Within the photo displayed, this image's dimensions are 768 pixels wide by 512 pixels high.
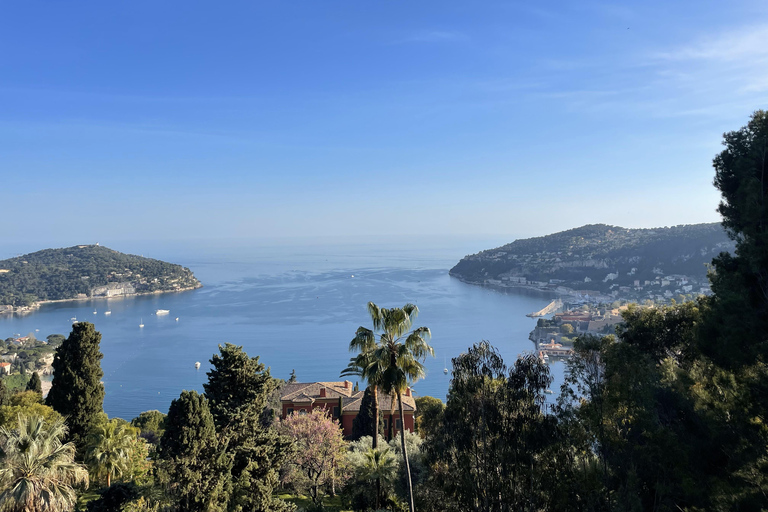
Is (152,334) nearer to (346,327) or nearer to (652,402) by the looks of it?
(346,327)

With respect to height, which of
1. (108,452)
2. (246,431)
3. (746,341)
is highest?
(746,341)

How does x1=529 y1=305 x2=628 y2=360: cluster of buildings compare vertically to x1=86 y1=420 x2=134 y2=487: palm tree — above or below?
below

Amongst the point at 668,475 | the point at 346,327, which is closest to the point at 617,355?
the point at 668,475

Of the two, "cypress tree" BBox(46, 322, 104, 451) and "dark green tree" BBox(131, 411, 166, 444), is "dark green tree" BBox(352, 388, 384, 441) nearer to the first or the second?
"cypress tree" BBox(46, 322, 104, 451)

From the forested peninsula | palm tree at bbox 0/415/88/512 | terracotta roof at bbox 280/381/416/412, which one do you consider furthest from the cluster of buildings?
the forested peninsula

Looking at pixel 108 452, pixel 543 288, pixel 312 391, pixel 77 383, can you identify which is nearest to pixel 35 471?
pixel 108 452

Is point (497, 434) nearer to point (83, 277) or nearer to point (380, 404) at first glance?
point (380, 404)
